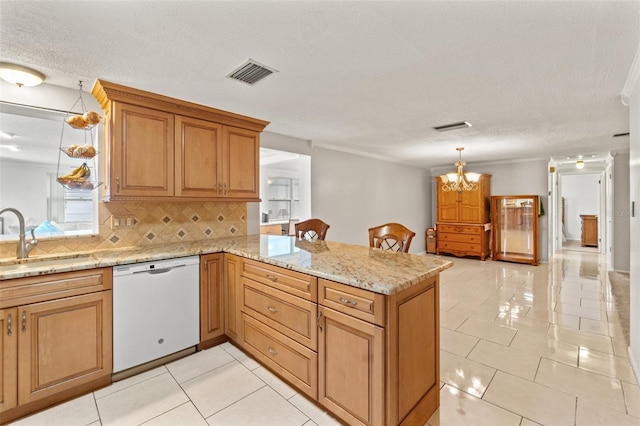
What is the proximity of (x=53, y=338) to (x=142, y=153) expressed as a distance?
1.49m

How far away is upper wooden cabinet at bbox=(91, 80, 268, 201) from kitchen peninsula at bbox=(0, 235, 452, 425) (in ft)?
2.11

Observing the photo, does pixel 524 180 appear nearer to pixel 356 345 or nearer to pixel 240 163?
pixel 240 163

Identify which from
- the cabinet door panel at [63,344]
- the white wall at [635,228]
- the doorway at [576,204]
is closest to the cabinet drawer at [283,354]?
the cabinet door panel at [63,344]

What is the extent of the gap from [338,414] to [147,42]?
8.24 ft

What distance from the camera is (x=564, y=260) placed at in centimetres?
663

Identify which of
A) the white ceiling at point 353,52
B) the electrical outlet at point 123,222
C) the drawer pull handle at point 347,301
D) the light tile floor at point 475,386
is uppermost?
the white ceiling at point 353,52

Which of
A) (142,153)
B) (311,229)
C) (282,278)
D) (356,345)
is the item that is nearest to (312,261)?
(282,278)

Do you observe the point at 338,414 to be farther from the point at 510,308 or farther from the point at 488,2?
the point at 510,308

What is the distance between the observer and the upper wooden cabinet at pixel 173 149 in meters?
2.42

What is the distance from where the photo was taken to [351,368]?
1.61 meters

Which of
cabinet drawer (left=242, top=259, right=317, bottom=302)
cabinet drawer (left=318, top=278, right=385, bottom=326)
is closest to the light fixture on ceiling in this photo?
cabinet drawer (left=242, top=259, right=317, bottom=302)

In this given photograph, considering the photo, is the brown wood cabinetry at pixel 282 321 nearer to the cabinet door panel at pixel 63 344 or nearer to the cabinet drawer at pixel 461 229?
the cabinet door panel at pixel 63 344

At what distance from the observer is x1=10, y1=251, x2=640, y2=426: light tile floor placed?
181 cm

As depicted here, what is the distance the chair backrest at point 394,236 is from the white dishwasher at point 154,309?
5.42 ft
